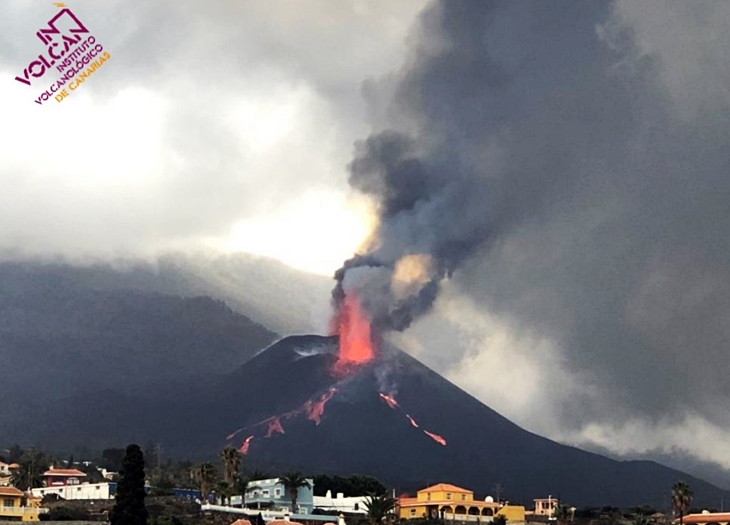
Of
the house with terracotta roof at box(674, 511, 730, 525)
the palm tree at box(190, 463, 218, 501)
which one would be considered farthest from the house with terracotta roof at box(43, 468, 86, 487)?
the house with terracotta roof at box(674, 511, 730, 525)

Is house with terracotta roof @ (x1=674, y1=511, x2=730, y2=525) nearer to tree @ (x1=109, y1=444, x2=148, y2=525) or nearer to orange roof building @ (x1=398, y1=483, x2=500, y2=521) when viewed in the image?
orange roof building @ (x1=398, y1=483, x2=500, y2=521)

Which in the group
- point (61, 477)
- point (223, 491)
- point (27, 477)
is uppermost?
point (27, 477)

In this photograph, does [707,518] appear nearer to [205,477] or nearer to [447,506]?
[447,506]

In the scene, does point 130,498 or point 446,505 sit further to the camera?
point 446,505

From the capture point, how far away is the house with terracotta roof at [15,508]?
9529 centimetres

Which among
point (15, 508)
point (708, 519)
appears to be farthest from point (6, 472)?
point (708, 519)

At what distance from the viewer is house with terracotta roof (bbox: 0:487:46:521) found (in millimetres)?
95294

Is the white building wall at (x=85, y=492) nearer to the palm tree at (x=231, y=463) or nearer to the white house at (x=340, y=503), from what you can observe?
the palm tree at (x=231, y=463)

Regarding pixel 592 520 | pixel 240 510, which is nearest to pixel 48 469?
pixel 240 510

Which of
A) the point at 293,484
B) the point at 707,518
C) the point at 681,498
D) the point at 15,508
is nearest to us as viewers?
the point at 15,508

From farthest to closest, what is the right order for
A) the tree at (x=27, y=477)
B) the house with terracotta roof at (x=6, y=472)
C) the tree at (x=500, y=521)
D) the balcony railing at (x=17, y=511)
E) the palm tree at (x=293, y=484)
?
the house with terracotta roof at (x=6, y=472), the tree at (x=27, y=477), the palm tree at (x=293, y=484), the tree at (x=500, y=521), the balcony railing at (x=17, y=511)

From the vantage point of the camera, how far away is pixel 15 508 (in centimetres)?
9600

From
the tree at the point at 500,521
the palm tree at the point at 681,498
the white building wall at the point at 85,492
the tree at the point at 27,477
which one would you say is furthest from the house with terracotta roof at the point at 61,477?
the palm tree at the point at 681,498

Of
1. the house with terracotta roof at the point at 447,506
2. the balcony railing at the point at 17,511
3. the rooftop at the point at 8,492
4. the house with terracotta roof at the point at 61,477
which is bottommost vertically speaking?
the house with terracotta roof at the point at 447,506
